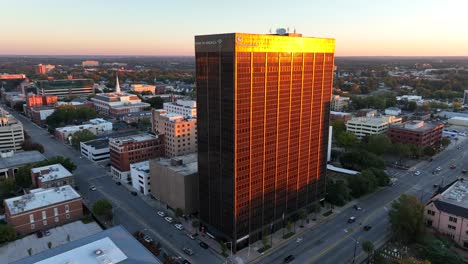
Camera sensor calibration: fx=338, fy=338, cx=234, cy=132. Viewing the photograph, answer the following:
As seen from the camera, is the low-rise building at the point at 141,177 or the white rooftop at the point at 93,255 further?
the low-rise building at the point at 141,177

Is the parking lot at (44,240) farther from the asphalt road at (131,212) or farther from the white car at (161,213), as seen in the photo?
the white car at (161,213)

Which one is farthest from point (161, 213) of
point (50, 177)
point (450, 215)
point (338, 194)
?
point (450, 215)

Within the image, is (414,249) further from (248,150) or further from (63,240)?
(63,240)

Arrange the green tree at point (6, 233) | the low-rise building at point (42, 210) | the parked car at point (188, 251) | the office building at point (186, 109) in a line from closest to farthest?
the parked car at point (188, 251) < the green tree at point (6, 233) < the low-rise building at point (42, 210) < the office building at point (186, 109)

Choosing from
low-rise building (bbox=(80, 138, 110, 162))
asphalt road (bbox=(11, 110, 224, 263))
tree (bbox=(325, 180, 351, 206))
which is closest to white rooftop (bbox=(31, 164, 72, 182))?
asphalt road (bbox=(11, 110, 224, 263))

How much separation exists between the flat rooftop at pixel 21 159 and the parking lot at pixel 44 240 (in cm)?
4903

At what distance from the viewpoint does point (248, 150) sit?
2820 inches

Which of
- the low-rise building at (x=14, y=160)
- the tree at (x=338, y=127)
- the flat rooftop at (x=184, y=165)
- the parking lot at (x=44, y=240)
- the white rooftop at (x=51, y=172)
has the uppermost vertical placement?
the flat rooftop at (x=184, y=165)

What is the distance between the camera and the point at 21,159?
122 meters

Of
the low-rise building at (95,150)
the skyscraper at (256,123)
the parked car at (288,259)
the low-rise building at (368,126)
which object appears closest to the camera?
the skyscraper at (256,123)

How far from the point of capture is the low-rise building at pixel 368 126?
155375mm

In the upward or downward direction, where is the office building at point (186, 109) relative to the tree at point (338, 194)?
upward

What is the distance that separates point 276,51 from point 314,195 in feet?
139

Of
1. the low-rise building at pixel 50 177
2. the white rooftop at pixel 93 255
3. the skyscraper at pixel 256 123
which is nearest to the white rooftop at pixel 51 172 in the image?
the low-rise building at pixel 50 177
